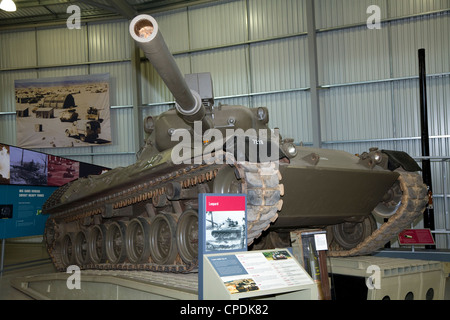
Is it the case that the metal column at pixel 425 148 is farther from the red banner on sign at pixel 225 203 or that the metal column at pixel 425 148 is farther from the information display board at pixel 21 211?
the information display board at pixel 21 211

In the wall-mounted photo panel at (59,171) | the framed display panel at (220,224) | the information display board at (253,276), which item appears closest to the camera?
the information display board at (253,276)

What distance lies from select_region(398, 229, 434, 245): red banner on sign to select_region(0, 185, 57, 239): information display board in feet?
24.2

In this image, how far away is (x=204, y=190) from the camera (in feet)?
20.7

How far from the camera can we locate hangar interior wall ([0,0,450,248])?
14.6 meters

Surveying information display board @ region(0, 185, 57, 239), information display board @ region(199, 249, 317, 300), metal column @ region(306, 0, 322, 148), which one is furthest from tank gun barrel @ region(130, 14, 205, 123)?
metal column @ region(306, 0, 322, 148)

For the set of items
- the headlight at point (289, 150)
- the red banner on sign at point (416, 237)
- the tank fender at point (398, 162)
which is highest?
the headlight at point (289, 150)

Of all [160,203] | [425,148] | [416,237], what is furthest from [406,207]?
[425,148]

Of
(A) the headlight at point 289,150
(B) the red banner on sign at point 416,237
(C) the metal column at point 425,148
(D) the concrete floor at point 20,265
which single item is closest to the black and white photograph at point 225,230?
(A) the headlight at point 289,150

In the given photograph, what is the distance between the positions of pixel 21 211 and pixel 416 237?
7780mm

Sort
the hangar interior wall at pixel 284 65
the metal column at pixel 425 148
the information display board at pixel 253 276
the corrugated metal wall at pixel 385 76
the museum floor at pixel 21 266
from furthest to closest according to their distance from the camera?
1. the hangar interior wall at pixel 284 65
2. the corrugated metal wall at pixel 385 76
3. the metal column at pixel 425 148
4. the museum floor at pixel 21 266
5. the information display board at pixel 253 276

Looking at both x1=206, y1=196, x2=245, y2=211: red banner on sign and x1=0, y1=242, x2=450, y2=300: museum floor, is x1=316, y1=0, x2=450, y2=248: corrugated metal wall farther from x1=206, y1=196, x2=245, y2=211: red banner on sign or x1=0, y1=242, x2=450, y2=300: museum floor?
x1=206, y1=196, x2=245, y2=211: red banner on sign

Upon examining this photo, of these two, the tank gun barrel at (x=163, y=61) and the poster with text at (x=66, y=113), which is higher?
the poster with text at (x=66, y=113)

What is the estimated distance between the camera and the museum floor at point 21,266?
7.95 m

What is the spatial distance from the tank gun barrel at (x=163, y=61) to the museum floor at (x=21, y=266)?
4.17m
